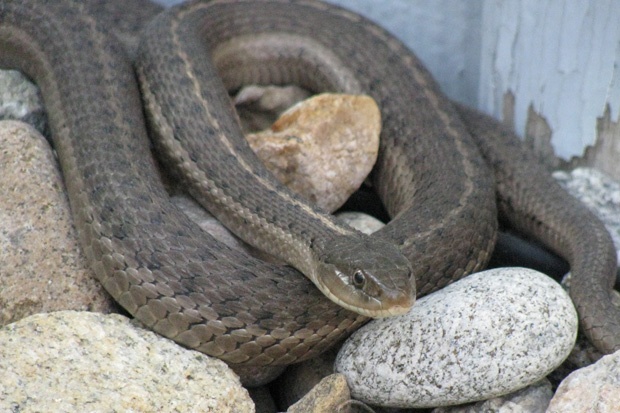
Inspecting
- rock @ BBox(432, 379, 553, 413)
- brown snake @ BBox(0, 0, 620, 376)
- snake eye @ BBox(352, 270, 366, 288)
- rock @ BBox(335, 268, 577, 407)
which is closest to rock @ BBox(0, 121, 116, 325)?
brown snake @ BBox(0, 0, 620, 376)

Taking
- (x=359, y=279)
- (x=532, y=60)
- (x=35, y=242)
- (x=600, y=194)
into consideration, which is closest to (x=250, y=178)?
(x=359, y=279)

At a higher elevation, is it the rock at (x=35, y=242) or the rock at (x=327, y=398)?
the rock at (x=35, y=242)

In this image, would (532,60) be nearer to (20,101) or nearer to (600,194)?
(600,194)

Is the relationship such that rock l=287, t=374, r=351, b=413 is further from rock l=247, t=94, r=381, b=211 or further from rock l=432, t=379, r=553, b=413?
rock l=247, t=94, r=381, b=211

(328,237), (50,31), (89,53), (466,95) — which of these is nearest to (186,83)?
(89,53)

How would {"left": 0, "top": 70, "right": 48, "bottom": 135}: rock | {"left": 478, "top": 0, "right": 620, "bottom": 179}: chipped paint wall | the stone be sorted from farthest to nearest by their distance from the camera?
the stone → {"left": 0, "top": 70, "right": 48, "bottom": 135}: rock → {"left": 478, "top": 0, "right": 620, "bottom": 179}: chipped paint wall

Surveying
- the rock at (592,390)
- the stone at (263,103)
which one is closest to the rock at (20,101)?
the stone at (263,103)

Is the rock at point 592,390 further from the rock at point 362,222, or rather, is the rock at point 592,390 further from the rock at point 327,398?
the rock at point 362,222
